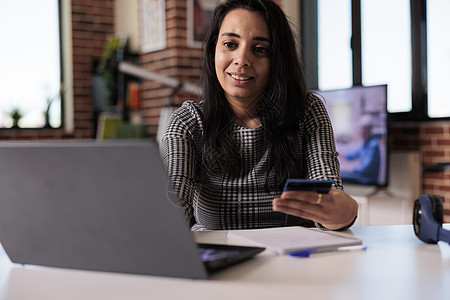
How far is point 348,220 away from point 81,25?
15.9 ft

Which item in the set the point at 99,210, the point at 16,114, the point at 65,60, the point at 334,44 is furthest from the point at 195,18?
the point at 99,210

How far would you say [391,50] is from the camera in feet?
11.8

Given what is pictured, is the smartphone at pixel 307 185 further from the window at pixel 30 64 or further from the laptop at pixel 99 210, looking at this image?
the window at pixel 30 64

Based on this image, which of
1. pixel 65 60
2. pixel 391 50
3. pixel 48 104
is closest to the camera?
pixel 391 50

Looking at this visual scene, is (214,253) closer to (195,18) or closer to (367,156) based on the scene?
(367,156)

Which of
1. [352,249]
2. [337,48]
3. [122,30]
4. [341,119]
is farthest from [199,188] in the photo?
[122,30]

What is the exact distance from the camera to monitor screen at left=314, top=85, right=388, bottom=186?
315cm

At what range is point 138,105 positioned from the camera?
496cm

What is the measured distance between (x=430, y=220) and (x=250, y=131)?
1.98ft

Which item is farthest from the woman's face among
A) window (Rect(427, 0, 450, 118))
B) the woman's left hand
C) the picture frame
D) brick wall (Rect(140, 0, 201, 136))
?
the picture frame

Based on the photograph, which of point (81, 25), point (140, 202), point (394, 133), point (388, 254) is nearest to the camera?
point (140, 202)

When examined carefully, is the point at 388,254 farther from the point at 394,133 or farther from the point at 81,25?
the point at 81,25

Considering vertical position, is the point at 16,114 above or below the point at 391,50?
below

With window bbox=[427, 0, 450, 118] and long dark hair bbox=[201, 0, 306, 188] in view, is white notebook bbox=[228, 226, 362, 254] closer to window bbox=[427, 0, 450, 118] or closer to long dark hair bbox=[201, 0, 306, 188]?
long dark hair bbox=[201, 0, 306, 188]
